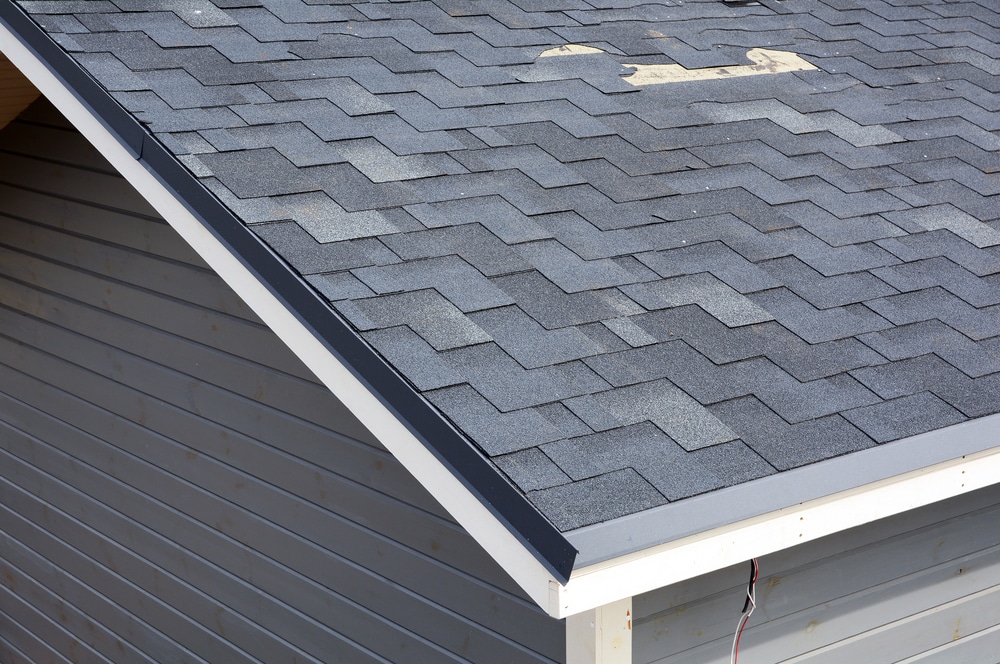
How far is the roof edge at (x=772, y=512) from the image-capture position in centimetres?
204

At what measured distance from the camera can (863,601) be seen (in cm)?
337

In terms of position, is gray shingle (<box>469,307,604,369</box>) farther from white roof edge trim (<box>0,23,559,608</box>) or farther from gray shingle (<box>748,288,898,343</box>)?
gray shingle (<box>748,288,898,343</box>)

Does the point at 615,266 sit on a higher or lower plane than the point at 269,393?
higher

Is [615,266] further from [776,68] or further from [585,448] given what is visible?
[776,68]

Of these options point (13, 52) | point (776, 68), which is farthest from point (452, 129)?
point (776, 68)

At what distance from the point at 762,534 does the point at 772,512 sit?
0.06m

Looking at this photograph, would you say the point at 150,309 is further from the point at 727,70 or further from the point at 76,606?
the point at 727,70

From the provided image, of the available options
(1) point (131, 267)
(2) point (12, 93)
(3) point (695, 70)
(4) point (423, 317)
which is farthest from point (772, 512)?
(2) point (12, 93)

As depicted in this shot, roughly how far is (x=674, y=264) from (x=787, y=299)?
0.34 meters

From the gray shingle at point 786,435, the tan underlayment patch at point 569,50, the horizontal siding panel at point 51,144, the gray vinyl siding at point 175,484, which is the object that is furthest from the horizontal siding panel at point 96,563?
Result: the tan underlayment patch at point 569,50

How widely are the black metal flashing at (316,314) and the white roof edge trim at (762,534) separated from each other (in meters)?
0.09

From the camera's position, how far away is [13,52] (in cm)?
330

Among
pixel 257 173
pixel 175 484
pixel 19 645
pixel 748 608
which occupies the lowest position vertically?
pixel 19 645

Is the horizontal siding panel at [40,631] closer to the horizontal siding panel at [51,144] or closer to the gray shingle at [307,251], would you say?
the horizontal siding panel at [51,144]
